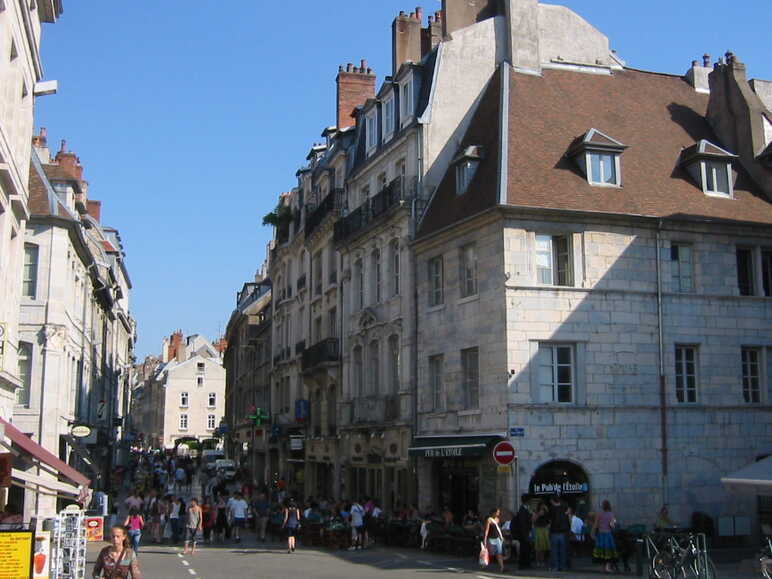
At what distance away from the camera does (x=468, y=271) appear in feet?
84.5

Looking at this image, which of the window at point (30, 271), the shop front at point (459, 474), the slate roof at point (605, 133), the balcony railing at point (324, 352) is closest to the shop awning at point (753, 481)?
the shop front at point (459, 474)

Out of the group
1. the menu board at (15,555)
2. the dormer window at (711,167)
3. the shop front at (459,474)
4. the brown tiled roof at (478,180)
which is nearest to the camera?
the menu board at (15,555)

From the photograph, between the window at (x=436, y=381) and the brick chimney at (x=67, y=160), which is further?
the brick chimney at (x=67, y=160)

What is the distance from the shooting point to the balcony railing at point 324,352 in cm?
3503

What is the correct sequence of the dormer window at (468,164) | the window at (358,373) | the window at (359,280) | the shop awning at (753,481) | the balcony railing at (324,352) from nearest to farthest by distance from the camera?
1. the shop awning at (753,481)
2. the dormer window at (468,164)
3. the window at (358,373)
4. the window at (359,280)
5. the balcony railing at (324,352)

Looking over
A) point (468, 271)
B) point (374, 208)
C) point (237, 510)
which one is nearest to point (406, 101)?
point (374, 208)

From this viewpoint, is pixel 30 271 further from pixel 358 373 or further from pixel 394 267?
pixel 394 267

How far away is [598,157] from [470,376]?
22.3ft

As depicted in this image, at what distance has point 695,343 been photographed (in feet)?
82.5

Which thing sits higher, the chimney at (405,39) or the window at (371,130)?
the chimney at (405,39)

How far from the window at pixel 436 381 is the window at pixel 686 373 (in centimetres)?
628

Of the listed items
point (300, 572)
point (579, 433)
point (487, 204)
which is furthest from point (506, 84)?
point (300, 572)

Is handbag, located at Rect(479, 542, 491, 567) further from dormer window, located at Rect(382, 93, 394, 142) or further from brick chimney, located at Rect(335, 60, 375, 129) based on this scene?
brick chimney, located at Rect(335, 60, 375, 129)

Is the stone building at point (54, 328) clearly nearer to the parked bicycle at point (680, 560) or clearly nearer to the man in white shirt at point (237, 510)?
the man in white shirt at point (237, 510)
